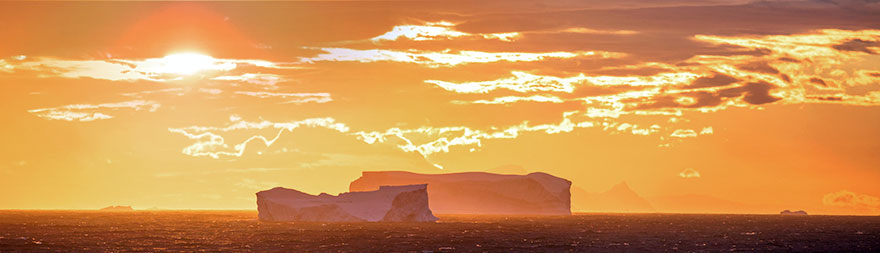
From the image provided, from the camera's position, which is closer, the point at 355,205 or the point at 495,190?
the point at 355,205

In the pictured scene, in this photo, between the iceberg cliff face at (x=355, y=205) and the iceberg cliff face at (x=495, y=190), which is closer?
the iceberg cliff face at (x=355, y=205)

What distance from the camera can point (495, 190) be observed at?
629 feet

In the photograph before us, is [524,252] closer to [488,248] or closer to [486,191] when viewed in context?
[488,248]

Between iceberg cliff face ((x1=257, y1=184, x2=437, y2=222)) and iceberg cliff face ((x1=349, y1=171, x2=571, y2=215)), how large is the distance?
68.0 meters

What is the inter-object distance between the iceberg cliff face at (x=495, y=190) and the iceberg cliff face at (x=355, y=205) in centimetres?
6798

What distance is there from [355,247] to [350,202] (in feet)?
170

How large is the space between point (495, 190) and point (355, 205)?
78.0m

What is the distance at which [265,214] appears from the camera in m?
126

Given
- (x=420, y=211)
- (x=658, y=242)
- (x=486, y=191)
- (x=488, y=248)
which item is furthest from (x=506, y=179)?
(x=488, y=248)

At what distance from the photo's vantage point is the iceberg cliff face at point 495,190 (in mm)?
183625

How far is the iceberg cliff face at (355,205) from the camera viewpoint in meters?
114

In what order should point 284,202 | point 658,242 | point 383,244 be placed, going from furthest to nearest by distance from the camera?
point 284,202 < point 658,242 < point 383,244

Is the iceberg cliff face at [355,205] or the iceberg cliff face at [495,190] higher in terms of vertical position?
the iceberg cliff face at [495,190]

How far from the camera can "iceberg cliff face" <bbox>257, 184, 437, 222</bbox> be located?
376ft
